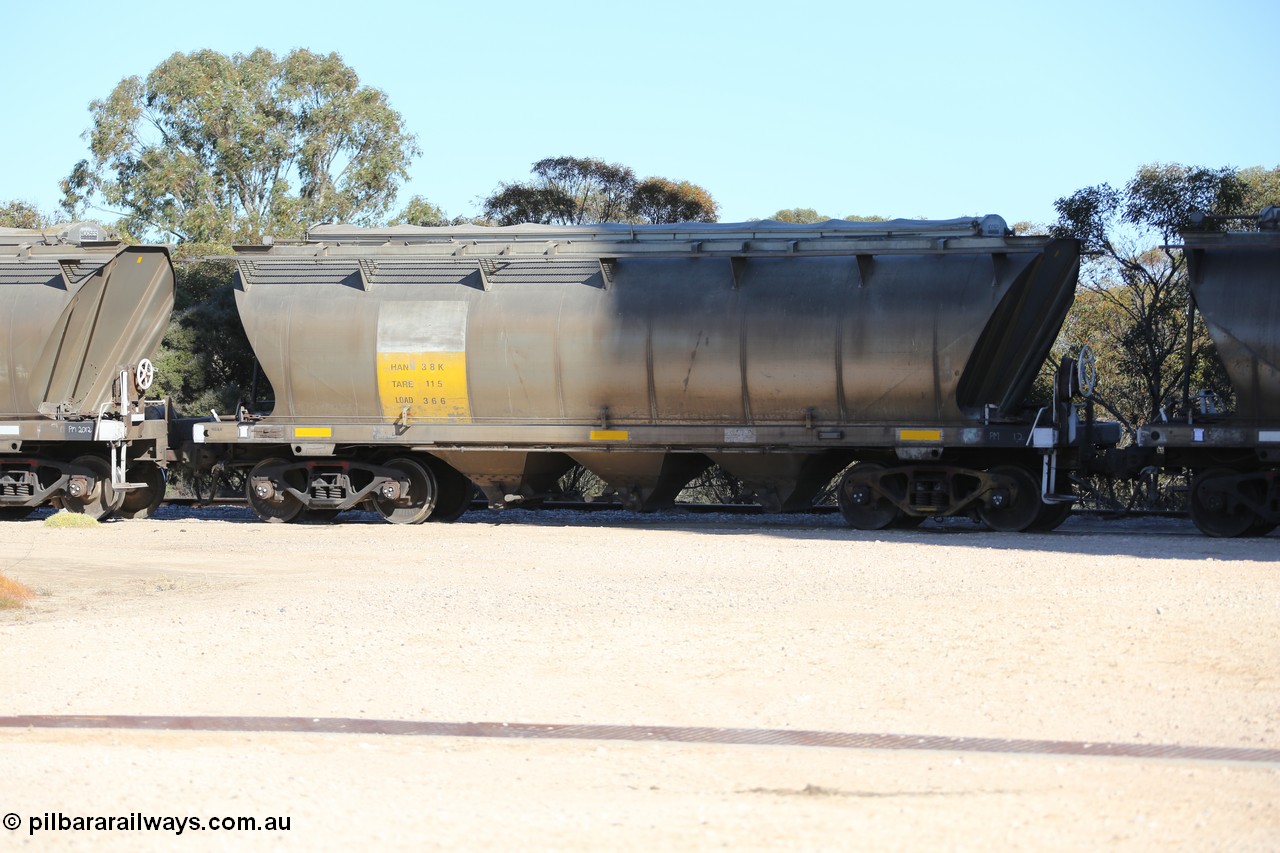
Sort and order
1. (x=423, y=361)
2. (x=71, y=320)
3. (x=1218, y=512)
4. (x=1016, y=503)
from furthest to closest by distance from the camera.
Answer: (x=71, y=320) → (x=423, y=361) → (x=1016, y=503) → (x=1218, y=512)

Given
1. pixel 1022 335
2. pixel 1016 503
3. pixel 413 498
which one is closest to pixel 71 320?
pixel 413 498

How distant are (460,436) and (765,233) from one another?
4927 mm

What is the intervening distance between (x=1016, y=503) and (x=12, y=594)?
11.5 metres

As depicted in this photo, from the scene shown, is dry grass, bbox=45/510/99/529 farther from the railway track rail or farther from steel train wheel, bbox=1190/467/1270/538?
steel train wheel, bbox=1190/467/1270/538

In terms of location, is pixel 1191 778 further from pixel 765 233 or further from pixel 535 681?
pixel 765 233

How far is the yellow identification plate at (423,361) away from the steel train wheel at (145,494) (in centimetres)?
464

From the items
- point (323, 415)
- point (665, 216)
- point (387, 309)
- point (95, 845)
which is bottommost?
point (95, 845)

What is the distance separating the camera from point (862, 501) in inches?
680

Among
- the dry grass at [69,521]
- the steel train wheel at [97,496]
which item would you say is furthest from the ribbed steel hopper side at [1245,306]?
the steel train wheel at [97,496]

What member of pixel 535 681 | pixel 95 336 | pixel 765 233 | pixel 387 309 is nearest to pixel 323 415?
pixel 387 309

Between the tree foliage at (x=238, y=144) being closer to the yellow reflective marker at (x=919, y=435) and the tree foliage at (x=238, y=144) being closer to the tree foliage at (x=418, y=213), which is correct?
the tree foliage at (x=418, y=213)

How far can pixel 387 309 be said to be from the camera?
18375 millimetres

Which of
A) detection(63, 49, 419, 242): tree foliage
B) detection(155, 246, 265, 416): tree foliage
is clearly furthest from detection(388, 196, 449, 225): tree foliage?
detection(155, 246, 265, 416): tree foliage

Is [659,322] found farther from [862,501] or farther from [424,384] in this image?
[862,501]
